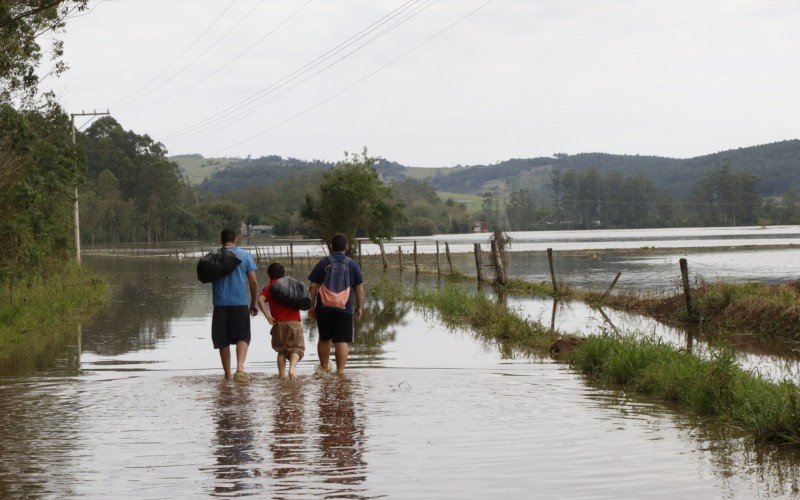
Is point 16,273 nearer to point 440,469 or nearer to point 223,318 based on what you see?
point 223,318

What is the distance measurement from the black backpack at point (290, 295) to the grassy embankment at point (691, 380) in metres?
3.91

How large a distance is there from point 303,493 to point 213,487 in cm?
68

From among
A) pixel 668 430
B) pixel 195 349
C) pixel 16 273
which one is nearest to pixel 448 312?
pixel 195 349

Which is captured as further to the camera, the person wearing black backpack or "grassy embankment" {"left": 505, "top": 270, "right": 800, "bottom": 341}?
"grassy embankment" {"left": 505, "top": 270, "right": 800, "bottom": 341}

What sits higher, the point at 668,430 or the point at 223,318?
the point at 223,318

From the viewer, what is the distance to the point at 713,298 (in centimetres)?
2306

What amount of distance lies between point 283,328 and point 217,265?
1.18m

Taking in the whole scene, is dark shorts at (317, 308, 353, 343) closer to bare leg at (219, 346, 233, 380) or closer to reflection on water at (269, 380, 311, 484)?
reflection on water at (269, 380, 311, 484)

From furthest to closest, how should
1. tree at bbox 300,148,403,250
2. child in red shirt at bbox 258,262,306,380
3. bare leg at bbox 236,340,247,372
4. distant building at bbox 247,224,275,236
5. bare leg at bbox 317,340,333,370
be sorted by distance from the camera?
distant building at bbox 247,224,275,236 → tree at bbox 300,148,403,250 → bare leg at bbox 317,340,333,370 → child in red shirt at bbox 258,262,306,380 → bare leg at bbox 236,340,247,372

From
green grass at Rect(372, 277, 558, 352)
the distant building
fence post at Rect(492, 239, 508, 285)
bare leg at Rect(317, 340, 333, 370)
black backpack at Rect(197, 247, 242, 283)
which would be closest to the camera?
black backpack at Rect(197, 247, 242, 283)

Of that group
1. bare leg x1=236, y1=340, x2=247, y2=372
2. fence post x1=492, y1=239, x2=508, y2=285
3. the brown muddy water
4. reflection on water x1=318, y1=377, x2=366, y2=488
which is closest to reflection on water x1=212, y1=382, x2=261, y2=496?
the brown muddy water

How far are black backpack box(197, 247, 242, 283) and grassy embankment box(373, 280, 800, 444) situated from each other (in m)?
4.90

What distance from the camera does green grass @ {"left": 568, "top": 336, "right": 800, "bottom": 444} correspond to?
8.94 meters

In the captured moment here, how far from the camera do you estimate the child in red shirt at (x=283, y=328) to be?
1277 centimetres
